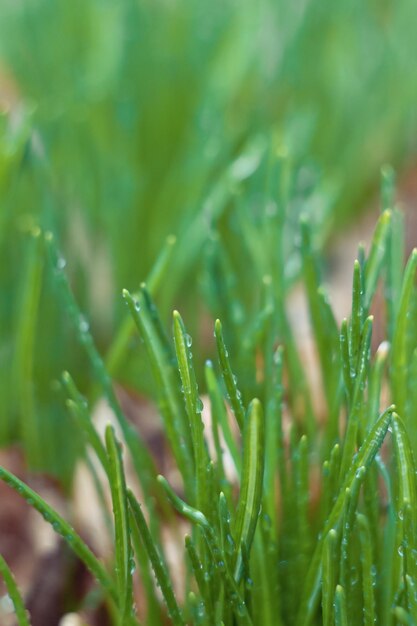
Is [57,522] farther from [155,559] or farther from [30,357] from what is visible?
[30,357]

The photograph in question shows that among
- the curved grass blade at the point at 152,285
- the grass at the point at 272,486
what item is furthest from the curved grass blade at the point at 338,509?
the curved grass blade at the point at 152,285

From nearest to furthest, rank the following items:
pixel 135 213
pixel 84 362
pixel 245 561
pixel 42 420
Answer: pixel 245 561 < pixel 42 420 < pixel 84 362 < pixel 135 213

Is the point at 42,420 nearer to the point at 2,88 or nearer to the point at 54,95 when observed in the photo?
the point at 54,95

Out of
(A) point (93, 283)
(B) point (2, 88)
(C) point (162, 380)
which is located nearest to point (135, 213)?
(A) point (93, 283)

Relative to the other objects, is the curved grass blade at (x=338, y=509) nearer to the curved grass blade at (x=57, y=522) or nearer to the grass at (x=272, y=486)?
the grass at (x=272, y=486)

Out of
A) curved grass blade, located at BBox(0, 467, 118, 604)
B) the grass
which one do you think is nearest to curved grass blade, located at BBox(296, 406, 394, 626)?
the grass

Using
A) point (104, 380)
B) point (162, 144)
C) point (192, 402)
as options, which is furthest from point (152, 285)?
point (162, 144)

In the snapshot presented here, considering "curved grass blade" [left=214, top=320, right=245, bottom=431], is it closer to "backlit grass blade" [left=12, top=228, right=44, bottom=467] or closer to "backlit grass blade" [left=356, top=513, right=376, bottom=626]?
"backlit grass blade" [left=356, top=513, right=376, bottom=626]
